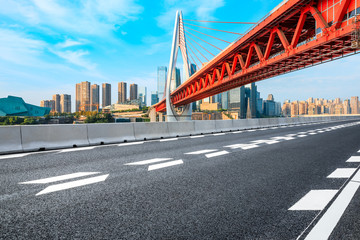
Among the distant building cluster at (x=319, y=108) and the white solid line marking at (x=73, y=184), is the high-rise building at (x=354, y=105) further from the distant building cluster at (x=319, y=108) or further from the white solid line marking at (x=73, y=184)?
the white solid line marking at (x=73, y=184)

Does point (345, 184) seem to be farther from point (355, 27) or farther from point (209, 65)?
point (209, 65)

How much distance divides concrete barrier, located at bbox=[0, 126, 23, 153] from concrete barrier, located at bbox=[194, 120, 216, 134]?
10542 mm

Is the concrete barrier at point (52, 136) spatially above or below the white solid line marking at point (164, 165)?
above

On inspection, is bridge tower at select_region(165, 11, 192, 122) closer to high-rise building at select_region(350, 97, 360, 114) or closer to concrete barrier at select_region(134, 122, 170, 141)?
concrete barrier at select_region(134, 122, 170, 141)

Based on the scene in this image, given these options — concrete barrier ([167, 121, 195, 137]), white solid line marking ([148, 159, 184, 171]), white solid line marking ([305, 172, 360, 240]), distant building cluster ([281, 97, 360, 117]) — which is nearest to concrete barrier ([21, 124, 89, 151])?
white solid line marking ([148, 159, 184, 171])

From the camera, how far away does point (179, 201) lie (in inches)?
121

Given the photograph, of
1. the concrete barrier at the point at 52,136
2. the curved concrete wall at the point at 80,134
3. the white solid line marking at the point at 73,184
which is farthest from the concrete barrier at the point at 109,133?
the white solid line marking at the point at 73,184

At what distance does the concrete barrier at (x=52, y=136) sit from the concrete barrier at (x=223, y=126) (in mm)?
11031

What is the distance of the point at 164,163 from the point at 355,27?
1552 cm

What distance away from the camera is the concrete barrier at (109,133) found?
9.73 metres

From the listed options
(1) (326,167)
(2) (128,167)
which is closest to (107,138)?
(2) (128,167)

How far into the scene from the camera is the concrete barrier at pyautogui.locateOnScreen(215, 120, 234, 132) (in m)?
17.9

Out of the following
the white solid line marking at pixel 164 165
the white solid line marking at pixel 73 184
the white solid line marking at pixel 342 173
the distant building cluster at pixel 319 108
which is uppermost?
the distant building cluster at pixel 319 108

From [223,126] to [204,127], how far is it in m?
2.60
